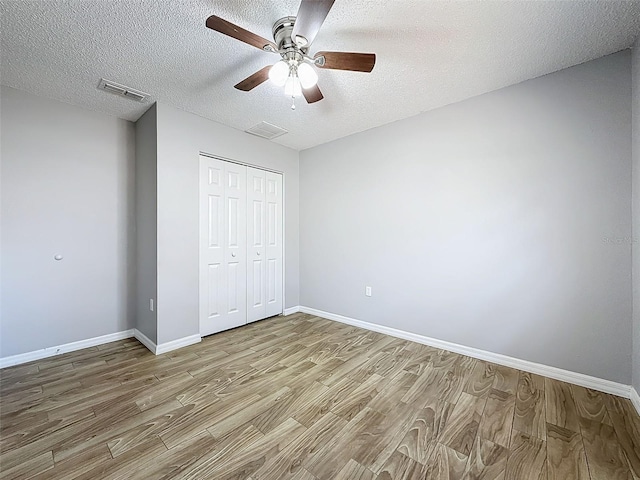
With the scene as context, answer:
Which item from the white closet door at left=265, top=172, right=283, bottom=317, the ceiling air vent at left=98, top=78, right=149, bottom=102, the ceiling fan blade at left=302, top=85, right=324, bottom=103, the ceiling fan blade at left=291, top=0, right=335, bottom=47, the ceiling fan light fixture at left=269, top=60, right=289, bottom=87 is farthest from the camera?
the white closet door at left=265, top=172, right=283, bottom=317

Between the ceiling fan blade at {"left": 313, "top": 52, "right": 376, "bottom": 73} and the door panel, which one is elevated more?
the ceiling fan blade at {"left": 313, "top": 52, "right": 376, "bottom": 73}

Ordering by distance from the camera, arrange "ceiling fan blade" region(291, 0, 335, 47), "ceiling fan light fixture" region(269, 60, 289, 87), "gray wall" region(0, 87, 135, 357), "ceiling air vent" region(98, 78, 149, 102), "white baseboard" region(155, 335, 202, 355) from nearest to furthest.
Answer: "ceiling fan blade" region(291, 0, 335, 47)
"ceiling fan light fixture" region(269, 60, 289, 87)
"ceiling air vent" region(98, 78, 149, 102)
"gray wall" region(0, 87, 135, 357)
"white baseboard" region(155, 335, 202, 355)

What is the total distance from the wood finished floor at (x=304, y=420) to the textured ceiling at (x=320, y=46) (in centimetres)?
251

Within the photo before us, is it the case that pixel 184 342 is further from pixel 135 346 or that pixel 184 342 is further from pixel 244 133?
pixel 244 133

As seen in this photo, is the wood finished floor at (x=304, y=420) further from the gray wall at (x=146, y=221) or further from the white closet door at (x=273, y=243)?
the white closet door at (x=273, y=243)

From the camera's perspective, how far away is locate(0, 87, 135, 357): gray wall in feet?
7.95

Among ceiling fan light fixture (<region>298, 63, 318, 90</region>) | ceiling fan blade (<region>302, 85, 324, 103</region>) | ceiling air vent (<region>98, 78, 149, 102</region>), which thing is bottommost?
ceiling fan light fixture (<region>298, 63, 318, 90</region>)

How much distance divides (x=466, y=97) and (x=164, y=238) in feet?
10.9

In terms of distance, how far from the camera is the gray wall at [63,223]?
2424 millimetres

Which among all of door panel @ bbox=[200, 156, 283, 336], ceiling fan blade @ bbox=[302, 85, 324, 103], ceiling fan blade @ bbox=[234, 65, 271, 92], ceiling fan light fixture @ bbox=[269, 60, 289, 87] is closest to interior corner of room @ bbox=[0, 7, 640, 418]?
door panel @ bbox=[200, 156, 283, 336]

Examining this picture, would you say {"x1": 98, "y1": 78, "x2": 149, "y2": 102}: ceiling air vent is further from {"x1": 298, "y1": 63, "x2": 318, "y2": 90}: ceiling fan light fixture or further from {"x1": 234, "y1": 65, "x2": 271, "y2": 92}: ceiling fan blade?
{"x1": 298, "y1": 63, "x2": 318, "y2": 90}: ceiling fan light fixture

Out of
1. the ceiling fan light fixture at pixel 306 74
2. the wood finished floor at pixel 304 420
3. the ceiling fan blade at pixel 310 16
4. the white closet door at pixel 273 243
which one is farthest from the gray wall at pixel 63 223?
the ceiling fan blade at pixel 310 16

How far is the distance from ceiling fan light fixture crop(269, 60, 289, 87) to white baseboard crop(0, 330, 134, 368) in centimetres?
319

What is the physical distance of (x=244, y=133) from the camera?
3.40 metres
